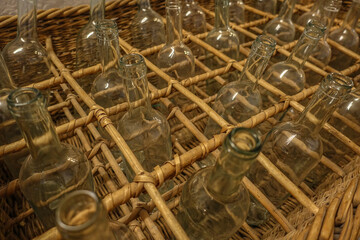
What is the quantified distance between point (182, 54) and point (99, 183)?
326 millimetres

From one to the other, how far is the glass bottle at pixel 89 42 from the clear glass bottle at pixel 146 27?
0.44 feet

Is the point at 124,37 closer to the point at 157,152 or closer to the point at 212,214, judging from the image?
the point at 157,152

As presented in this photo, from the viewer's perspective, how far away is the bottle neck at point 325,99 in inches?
13.8

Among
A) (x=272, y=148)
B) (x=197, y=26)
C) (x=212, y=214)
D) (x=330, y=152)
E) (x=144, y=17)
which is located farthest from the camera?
(x=197, y=26)

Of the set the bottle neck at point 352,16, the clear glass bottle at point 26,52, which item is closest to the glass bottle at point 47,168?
the clear glass bottle at point 26,52

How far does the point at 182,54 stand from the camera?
557 millimetres

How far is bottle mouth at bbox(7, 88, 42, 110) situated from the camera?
9.6 inches

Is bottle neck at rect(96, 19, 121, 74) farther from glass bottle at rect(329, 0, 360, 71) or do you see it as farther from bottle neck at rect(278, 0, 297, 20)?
glass bottle at rect(329, 0, 360, 71)

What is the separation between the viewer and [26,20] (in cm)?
Answer: 48

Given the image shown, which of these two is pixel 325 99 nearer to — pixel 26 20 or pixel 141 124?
pixel 141 124

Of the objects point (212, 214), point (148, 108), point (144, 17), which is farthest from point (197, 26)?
point (212, 214)

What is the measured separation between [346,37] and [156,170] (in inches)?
26.8

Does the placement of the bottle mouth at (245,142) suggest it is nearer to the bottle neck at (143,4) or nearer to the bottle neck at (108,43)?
the bottle neck at (108,43)

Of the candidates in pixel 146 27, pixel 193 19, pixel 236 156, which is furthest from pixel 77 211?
pixel 193 19
